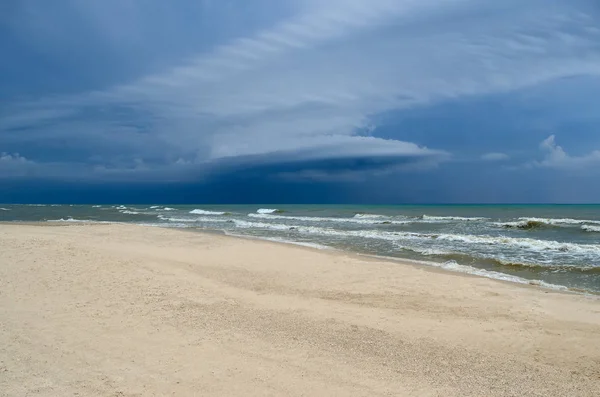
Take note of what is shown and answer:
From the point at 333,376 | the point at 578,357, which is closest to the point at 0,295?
the point at 333,376

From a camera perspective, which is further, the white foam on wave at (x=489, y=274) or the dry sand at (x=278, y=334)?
the white foam on wave at (x=489, y=274)

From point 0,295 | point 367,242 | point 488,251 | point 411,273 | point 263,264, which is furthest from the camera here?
point 367,242

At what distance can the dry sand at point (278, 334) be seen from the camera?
4543 mm

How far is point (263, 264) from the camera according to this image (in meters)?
12.3

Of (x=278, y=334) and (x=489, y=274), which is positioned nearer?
(x=278, y=334)

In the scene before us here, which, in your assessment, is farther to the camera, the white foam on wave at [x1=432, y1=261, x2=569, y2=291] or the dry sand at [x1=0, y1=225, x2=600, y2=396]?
the white foam on wave at [x1=432, y1=261, x2=569, y2=291]

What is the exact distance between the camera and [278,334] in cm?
600

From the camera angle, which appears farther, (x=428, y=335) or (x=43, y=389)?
(x=428, y=335)

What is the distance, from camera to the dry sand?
454cm

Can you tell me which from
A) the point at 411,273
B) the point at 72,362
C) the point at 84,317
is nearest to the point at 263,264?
the point at 411,273

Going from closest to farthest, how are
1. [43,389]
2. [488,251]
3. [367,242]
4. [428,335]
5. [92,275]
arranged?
[43,389]
[428,335]
[92,275]
[488,251]
[367,242]

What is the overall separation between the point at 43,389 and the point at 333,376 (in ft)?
9.68

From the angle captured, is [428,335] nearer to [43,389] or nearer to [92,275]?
[43,389]

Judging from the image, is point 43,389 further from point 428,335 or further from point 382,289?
point 382,289
